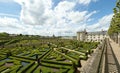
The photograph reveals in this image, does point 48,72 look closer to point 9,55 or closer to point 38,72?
point 38,72

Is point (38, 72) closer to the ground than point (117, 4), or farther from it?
closer to the ground

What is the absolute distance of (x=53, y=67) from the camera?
2553 cm

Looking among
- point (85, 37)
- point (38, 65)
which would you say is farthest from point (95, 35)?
point (38, 65)

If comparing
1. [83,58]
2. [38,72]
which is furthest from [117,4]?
[38,72]

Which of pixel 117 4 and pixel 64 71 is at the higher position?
pixel 117 4

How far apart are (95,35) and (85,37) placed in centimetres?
1206

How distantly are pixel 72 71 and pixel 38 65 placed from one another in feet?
30.0

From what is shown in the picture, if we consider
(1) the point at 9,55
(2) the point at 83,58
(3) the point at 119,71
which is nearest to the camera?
(3) the point at 119,71

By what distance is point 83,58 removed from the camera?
3244 centimetres

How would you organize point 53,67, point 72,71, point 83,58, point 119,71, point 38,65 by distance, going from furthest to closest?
point 83,58
point 38,65
point 53,67
point 72,71
point 119,71

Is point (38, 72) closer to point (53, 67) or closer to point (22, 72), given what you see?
point (22, 72)

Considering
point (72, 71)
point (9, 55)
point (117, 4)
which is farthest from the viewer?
point (9, 55)

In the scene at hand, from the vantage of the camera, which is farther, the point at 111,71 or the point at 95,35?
the point at 95,35

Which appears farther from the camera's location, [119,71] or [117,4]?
[117,4]
